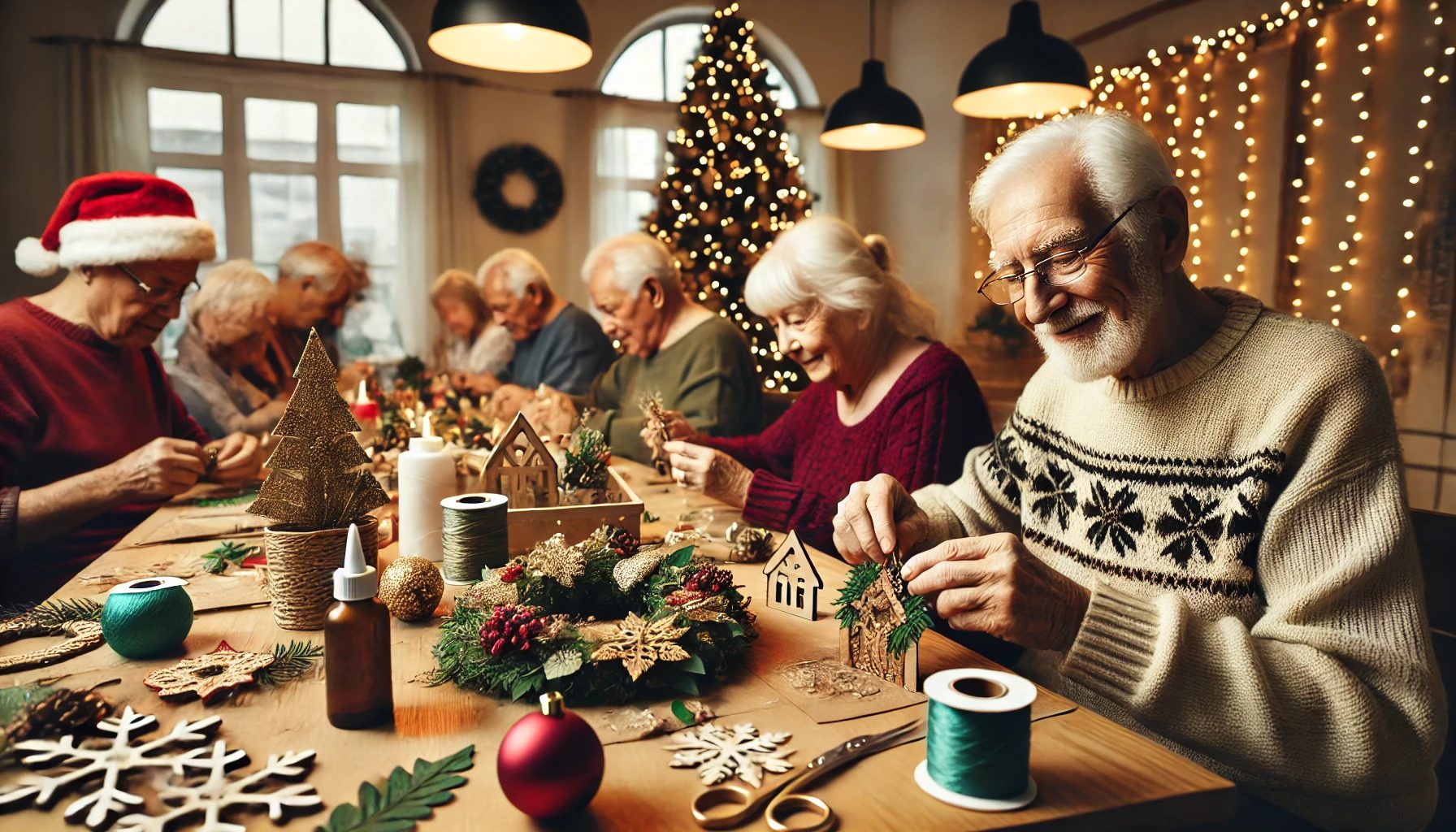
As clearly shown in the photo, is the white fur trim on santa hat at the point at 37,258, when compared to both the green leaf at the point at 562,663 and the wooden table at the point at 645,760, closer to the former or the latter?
the wooden table at the point at 645,760

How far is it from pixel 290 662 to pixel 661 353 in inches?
106

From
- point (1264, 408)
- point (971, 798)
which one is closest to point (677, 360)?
point (1264, 408)

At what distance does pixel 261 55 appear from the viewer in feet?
20.7

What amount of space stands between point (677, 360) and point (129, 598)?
2591 mm

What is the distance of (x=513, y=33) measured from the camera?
100 inches

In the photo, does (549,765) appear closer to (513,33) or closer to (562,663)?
(562,663)

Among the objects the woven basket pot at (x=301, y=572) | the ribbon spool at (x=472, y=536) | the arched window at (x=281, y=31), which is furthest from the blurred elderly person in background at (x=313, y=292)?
the woven basket pot at (x=301, y=572)

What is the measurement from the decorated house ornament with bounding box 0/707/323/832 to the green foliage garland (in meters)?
0.62

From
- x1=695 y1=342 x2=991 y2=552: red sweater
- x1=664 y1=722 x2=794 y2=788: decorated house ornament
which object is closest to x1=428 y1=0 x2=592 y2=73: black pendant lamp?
x1=695 y1=342 x2=991 y2=552: red sweater

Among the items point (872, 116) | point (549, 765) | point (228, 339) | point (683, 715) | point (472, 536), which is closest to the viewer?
point (549, 765)

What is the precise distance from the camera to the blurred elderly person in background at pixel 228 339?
15.4 ft

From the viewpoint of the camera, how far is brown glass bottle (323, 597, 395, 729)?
3.01 feet

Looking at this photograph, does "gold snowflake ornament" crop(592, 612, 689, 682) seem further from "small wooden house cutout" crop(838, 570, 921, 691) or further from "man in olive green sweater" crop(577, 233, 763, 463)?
"man in olive green sweater" crop(577, 233, 763, 463)

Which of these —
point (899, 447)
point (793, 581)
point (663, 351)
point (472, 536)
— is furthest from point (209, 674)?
point (663, 351)
